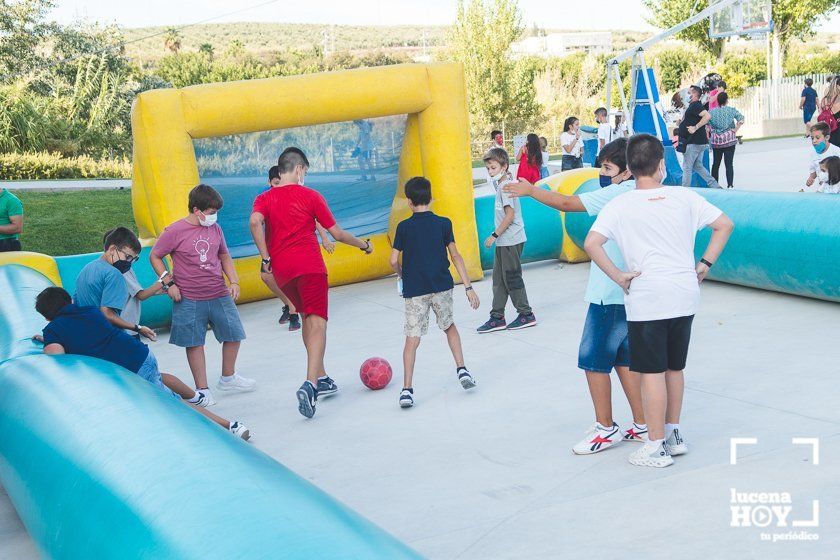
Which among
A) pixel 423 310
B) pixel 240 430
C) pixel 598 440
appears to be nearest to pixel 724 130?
pixel 423 310

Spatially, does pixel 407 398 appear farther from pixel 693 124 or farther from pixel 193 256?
pixel 693 124

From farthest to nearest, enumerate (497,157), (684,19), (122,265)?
(684,19) → (497,157) → (122,265)

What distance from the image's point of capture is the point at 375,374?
21.6 ft

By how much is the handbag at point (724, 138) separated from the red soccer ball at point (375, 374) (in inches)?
395

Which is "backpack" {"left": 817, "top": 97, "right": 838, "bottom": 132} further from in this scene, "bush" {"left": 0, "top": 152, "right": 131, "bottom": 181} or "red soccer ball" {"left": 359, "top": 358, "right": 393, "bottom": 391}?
"bush" {"left": 0, "top": 152, "right": 131, "bottom": 181}

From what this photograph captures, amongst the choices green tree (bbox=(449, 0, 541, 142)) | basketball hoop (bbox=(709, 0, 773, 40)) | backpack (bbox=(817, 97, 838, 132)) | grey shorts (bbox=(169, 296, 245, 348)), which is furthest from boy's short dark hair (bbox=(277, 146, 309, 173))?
green tree (bbox=(449, 0, 541, 142))

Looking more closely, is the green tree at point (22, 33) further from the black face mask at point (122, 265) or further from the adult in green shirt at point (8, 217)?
the black face mask at point (122, 265)

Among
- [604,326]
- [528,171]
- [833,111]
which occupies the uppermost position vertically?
[833,111]

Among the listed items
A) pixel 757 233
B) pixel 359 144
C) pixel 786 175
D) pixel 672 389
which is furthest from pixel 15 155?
pixel 672 389

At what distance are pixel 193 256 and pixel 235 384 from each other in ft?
3.29

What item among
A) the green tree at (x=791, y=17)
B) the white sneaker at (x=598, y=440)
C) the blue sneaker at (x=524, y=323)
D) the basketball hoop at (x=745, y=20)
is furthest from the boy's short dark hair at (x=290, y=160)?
the green tree at (x=791, y=17)

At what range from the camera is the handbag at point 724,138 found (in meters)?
14.9

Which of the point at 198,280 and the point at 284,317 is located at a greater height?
the point at 198,280

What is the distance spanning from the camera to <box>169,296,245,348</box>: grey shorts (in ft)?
21.7
